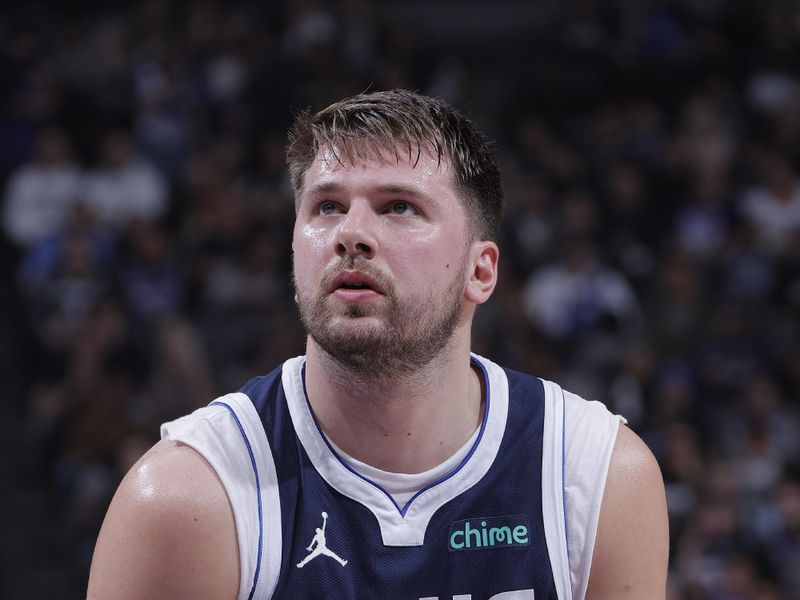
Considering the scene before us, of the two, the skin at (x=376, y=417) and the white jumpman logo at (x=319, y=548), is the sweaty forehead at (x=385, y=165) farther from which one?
the white jumpman logo at (x=319, y=548)

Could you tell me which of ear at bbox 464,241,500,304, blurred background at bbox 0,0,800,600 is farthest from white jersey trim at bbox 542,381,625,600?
blurred background at bbox 0,0,800,600

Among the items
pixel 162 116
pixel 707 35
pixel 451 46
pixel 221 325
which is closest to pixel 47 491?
pixel 221 325

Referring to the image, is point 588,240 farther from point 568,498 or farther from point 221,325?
point 568,498

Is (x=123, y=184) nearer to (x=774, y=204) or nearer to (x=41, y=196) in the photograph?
(x=41, y=196)

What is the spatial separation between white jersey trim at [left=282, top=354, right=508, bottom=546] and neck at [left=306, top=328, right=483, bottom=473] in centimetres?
5

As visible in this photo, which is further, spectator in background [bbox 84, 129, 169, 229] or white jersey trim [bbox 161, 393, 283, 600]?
spectator in background [bbox 84, 129, 169, 229]

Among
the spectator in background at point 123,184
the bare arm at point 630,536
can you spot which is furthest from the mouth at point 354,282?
the spectator in background at point 123,184

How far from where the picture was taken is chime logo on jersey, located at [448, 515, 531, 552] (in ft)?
9.09

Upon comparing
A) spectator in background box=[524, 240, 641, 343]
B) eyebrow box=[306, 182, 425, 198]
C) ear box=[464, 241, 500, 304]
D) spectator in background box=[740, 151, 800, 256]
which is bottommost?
ear box=[464, 241, 500, 304]

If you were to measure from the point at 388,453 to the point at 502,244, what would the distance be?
20.4 ft

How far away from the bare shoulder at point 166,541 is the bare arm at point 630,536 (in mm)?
899

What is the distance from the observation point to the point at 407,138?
2.81 metres

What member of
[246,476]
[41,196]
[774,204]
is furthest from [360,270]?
[774,204]

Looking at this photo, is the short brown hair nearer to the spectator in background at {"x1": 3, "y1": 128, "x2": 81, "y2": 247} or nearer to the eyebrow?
the eyebrow
